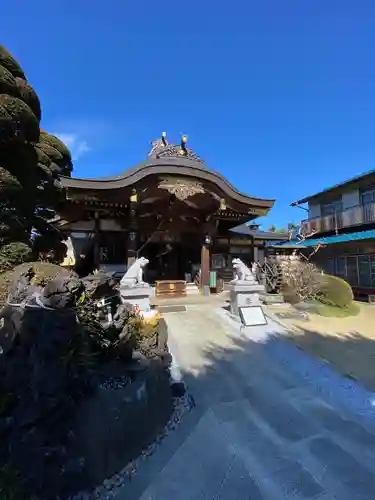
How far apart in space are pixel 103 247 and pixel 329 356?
413 inches

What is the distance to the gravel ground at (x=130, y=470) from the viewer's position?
2793 millimetres

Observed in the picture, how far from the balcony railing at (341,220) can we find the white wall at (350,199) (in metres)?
0.79

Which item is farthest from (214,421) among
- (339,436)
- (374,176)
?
(374,176)

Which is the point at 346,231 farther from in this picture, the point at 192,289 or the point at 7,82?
the point at 7,82

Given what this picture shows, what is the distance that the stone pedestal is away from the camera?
8.22 meters

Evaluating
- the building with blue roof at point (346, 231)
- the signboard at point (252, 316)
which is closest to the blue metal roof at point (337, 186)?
the building with blue roof at point (346, 231)

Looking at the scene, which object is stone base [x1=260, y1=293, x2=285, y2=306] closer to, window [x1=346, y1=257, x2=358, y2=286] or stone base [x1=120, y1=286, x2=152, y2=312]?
stone base [x1=120, y1=286, x2=152, y2=312]

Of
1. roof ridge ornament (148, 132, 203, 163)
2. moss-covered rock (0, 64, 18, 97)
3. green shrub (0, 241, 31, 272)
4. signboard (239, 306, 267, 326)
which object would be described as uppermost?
roof ridge ornament (148, 132, 203, 163)

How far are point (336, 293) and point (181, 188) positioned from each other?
24.4 feet

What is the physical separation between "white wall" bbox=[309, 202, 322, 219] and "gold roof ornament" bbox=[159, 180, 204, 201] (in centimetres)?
1435

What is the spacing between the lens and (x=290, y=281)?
1122 centimetres

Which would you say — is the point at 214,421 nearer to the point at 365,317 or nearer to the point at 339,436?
the point at 339,436

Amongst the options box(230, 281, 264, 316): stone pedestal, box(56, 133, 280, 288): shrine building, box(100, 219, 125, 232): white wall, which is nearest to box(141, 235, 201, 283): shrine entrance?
box(56, 133, 280, 288): shrine building

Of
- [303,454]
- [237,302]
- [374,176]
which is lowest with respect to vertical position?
[303,454]
